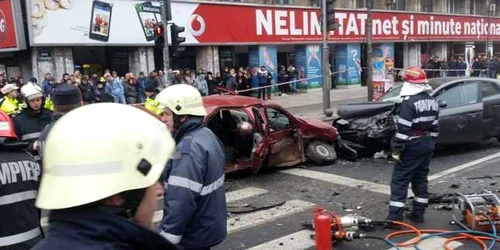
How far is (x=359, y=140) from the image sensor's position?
948cm

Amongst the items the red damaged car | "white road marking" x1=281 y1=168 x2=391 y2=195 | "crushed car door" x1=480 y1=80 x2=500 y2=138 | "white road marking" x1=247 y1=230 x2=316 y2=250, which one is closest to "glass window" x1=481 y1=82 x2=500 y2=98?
"crushed car door" x1=480 y1=80 x2=500 y2=138

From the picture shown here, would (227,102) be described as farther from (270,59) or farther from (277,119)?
(270,59)

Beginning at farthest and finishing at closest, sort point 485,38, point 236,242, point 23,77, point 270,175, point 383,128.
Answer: point 485,38 → point 23,77 → point 383,128 → point 270,175 → point 236,242

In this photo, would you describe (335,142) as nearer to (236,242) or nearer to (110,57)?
(236,242)

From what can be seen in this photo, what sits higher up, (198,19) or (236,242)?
(198,19)

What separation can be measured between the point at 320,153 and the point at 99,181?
26.0ft

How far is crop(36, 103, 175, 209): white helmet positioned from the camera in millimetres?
1323

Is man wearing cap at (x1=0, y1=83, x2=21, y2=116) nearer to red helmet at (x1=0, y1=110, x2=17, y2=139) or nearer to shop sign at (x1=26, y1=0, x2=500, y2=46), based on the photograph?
shop sign at (x1=26, y1=0, x2=500, y2=46)

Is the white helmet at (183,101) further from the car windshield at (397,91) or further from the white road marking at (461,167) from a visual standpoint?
the car windshield at (397,91)

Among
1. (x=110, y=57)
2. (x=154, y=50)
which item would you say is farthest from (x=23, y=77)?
(x=154, y=50)

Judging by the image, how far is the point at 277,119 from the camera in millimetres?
8773

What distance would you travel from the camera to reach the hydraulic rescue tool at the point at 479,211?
203 inches

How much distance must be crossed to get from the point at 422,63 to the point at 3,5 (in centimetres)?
2509

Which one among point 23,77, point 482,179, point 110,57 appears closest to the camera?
point 482,179
